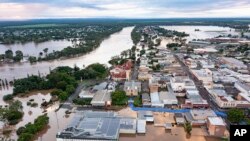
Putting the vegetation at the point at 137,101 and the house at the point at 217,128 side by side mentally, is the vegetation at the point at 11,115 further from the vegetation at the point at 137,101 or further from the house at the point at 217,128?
the house at the point at 217,128

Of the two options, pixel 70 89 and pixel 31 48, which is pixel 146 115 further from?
pixel 31 48

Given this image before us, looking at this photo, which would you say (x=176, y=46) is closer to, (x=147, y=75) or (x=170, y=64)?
(x=170, y=64)

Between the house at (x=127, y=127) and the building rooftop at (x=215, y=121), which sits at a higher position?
the building rooftop at (x=215, y=121)

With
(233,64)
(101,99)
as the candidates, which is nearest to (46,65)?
(101,99)

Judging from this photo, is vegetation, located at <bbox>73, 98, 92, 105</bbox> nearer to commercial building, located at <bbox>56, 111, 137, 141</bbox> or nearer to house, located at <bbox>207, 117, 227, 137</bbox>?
commercial building, located at <bbox>56, 111, 137, 141</bbox>

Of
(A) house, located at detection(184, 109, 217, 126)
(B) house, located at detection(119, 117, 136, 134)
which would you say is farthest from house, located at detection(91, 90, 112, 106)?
(A) house, located at detection(184, 109, 217, 126)

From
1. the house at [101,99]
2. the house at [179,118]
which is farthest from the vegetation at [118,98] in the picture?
the house at [179,118]
